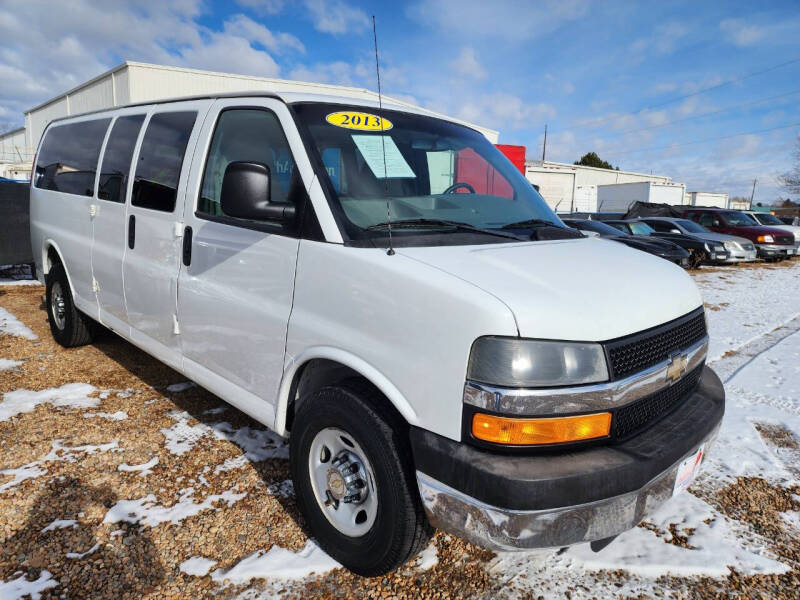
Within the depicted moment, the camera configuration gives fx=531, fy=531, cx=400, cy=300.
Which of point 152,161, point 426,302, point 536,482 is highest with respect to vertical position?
point 152,161

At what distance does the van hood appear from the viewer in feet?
5.90

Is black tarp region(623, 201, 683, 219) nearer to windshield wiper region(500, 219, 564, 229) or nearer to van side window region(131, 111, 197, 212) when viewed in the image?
windshield wiper region(500, 219, 564, 229)

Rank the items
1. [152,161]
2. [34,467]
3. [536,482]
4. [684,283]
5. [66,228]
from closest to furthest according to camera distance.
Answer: [536,482], [684,283], [34,467], [152,161], [66,228]

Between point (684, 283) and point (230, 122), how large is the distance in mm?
2481

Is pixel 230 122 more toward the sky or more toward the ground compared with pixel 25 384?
more toward the sky

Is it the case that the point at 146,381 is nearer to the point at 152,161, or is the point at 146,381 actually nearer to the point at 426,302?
the point at 152,161

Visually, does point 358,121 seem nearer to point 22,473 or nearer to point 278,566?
point 278,566

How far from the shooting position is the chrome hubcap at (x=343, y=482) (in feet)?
7.16

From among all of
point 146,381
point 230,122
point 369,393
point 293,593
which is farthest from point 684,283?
point 146,381

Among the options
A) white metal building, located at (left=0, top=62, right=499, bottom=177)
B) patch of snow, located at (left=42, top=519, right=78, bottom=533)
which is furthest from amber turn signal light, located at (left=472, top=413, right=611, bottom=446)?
white metal building, located at (left=0, top=62, right=499, bottom=177)

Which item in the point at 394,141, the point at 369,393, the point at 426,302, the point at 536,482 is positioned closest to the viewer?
the point at 536,482

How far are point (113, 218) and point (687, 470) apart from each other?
12.6 ft

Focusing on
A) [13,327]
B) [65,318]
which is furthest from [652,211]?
[13,327]

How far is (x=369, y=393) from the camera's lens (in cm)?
213
